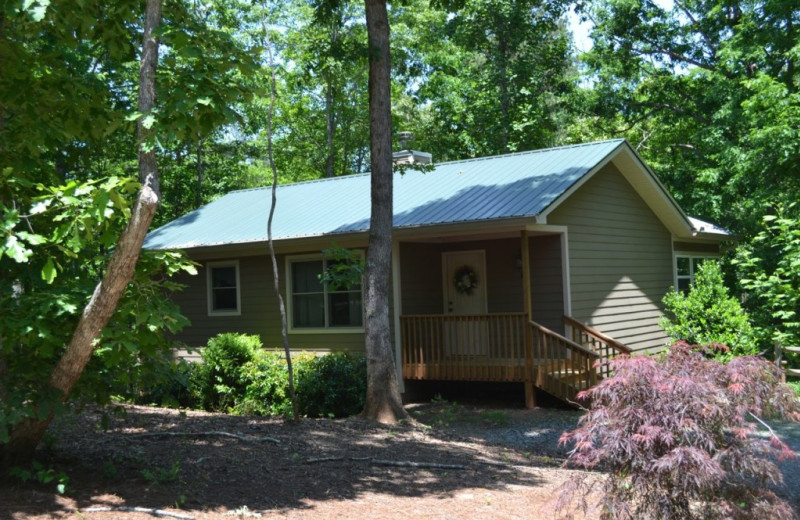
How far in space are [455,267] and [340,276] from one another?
167 inches

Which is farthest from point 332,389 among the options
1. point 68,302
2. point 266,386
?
point 68,302

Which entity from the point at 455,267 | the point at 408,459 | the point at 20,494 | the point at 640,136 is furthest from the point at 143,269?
the point at 640,136

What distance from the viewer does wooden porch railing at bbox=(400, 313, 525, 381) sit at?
12992 millimetres

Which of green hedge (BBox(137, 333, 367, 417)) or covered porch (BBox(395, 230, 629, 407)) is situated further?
green hedge (BBox(137, 333, 367, 417))

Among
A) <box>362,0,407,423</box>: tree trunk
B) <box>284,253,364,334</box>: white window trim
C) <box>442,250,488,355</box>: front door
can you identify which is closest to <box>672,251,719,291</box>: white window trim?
<box>442,250,488,355</box>: front door

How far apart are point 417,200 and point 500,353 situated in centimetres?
359

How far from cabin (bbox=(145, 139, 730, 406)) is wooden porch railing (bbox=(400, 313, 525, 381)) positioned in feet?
0.10

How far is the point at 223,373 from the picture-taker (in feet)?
46.2

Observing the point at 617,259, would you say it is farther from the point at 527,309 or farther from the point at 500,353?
the point at 500,353

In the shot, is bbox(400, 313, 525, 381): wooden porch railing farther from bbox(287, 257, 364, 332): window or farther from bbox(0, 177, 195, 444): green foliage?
bbox(0, 177, 195, 444): green foliage

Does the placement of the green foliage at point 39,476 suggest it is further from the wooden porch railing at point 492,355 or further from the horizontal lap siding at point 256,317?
the horizontal lap siding at point 256,317

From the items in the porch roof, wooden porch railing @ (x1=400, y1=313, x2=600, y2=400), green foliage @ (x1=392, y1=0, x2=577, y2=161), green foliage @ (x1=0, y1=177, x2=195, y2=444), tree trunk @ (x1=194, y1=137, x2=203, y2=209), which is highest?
green foliage @ (x1=392, y1=0, x2=577, y2=161)

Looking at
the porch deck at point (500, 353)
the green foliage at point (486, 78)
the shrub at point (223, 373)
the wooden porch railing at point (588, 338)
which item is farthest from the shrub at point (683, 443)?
the green foliage at point (486, 78)

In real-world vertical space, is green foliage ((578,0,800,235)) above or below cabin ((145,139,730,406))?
above
